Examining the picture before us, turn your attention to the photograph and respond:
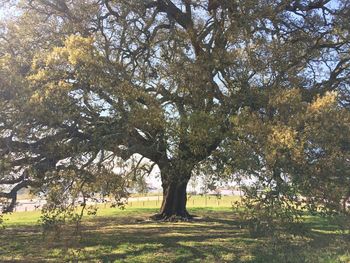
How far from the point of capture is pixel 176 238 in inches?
575

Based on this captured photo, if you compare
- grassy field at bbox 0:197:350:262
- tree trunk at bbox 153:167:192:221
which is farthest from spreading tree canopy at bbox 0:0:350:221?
tree trunk at bbox 153:167:192:221

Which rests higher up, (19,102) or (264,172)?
(19,102)

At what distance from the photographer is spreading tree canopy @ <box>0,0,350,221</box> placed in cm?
973

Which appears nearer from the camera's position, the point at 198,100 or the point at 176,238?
the point at 198,100

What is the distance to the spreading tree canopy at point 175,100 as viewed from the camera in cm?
973

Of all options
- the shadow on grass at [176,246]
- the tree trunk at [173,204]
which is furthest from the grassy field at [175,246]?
the tree trunk at [173,204]

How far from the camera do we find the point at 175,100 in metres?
14.5

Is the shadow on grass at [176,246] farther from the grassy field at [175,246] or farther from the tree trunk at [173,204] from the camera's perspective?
the tree trunk at [173,204]

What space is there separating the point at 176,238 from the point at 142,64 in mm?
6081

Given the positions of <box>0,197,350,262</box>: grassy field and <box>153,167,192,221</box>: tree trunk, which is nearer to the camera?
<box>0,197,350,262</box>: grassy field

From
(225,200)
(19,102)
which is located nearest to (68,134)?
(19,102)

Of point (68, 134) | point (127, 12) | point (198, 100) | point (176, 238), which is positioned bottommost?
point (176, 238)

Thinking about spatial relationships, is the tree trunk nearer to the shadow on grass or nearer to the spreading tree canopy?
the shadow on grass

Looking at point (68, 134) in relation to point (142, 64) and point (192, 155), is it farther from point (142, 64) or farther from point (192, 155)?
point (142, 64)
